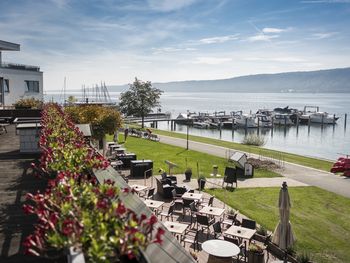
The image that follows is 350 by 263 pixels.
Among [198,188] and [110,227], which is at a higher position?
[110,227]

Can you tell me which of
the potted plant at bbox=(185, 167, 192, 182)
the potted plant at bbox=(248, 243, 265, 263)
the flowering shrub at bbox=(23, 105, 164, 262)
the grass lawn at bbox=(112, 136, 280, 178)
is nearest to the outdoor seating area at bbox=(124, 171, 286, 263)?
the potted plant at bbox=(248, 243, 265, 263)

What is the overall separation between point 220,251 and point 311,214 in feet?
31.1

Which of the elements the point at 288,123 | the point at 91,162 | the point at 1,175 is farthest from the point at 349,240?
the point at 288,123

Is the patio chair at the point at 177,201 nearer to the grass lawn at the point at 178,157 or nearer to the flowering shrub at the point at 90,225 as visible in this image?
the grass lawn at the point at 178,157

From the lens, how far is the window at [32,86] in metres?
51.0

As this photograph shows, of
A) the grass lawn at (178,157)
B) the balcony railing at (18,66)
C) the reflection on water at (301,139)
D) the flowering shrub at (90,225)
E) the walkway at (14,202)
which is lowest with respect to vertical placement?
the reflection on water at (301,139)

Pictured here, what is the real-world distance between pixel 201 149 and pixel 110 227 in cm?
3423

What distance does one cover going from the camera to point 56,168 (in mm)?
6762

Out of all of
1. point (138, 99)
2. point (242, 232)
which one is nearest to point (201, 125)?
point (138, 99)

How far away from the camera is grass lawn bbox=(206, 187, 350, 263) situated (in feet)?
46.0

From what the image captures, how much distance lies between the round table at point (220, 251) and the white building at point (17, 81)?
3895 centimetres

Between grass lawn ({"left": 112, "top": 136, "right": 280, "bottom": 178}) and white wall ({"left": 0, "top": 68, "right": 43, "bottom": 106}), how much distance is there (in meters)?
18.0

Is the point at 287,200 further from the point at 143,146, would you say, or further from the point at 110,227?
the point at 143,146

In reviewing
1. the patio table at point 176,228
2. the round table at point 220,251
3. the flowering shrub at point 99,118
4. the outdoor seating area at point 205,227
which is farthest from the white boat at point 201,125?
the round table at point 220,251
